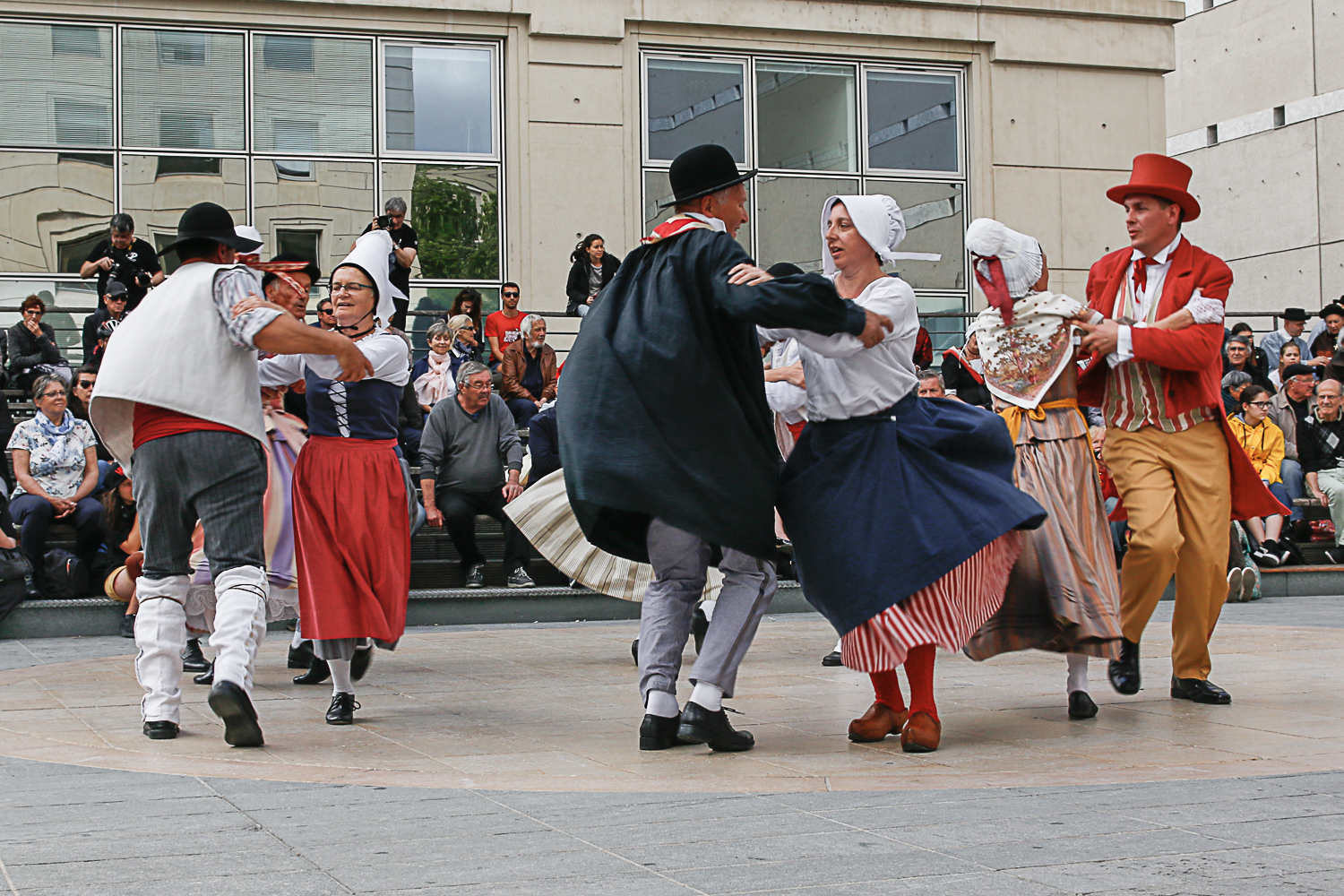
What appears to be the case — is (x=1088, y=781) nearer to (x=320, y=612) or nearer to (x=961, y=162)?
(x=320, y=612)

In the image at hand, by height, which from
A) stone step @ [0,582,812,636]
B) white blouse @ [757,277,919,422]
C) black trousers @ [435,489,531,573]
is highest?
white blouse @ [757,277,919,422]

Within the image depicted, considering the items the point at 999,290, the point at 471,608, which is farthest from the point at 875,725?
the point at 471,608

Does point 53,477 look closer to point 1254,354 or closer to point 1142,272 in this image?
point 1142,272

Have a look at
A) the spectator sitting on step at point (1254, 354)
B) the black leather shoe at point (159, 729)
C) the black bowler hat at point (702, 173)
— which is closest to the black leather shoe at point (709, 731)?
the black bowler hat at point (702, 173)

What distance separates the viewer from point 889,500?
520 cm

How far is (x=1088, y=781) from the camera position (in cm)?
447

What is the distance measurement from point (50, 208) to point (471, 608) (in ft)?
29.5

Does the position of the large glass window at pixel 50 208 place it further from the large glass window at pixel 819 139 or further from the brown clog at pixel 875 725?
the brown clog at pixel 875 725

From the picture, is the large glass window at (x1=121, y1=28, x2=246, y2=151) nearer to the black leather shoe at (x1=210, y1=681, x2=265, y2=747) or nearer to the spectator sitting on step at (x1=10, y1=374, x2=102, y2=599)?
the spectator sitting on step at (x1=10, y1=374, x2=102, y2=599)

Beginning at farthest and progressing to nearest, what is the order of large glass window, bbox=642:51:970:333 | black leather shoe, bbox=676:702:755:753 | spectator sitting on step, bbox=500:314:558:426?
large glass window, bbox=642:51:970:333 → spectator sitting on step, bbox=500:314:558:426 → black leather shoe, bbox=676:702:755:753

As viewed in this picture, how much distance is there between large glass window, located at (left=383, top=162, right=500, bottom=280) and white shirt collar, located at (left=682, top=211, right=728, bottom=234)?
1271 cm

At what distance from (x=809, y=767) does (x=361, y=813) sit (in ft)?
4.88

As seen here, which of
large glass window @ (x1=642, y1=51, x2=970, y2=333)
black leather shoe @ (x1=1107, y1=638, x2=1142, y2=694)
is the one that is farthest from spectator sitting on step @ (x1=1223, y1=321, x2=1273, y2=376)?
black leather shoe @ (x1=1107, y1=638, x2=1142, y2=694)

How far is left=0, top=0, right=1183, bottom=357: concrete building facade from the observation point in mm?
17188
